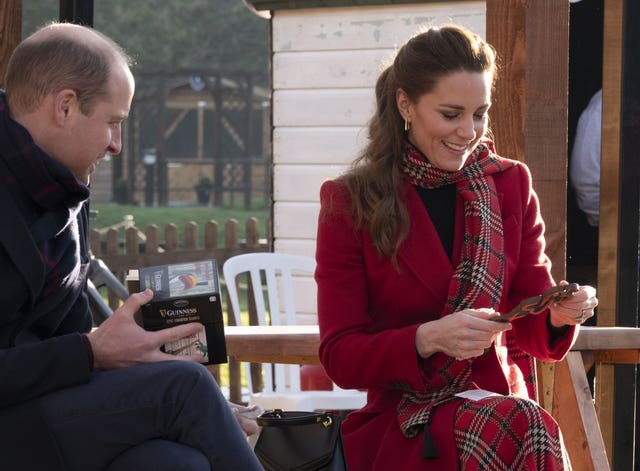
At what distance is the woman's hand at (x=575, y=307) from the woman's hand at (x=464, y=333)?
173mm

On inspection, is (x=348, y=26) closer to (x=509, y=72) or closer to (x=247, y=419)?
(x=509, y=72)

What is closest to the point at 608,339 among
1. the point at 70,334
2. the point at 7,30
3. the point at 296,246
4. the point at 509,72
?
the point at 509,72

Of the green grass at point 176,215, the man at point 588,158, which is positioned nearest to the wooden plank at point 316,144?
the man at point 588,158

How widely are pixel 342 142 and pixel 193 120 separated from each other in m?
22.9

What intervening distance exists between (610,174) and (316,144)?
8.93 ft

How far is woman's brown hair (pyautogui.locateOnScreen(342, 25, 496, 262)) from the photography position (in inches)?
104

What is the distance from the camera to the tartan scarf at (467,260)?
2.54m

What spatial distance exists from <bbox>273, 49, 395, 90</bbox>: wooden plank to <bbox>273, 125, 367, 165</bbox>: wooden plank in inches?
10.3

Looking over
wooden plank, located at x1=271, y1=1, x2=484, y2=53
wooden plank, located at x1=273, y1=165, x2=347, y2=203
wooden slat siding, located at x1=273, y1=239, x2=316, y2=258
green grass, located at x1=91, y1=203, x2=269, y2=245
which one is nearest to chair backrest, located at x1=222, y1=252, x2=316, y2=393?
wooden slat siding, located at x1=273, y1=239, x2=316, y2=258

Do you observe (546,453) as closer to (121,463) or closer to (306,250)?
(121,463)

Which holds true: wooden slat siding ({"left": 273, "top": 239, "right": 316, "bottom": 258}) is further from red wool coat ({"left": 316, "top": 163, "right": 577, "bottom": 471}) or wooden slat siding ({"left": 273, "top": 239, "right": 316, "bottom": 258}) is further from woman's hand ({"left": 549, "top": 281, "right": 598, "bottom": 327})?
woman's hand ({"left": 549, "top": 281, "right": 598, "bottom": 327})

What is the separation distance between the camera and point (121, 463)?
6.77 ft

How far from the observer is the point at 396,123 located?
2.78 metres

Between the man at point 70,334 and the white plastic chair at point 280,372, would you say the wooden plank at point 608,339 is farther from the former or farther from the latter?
the white plastic chair at point 280,372
